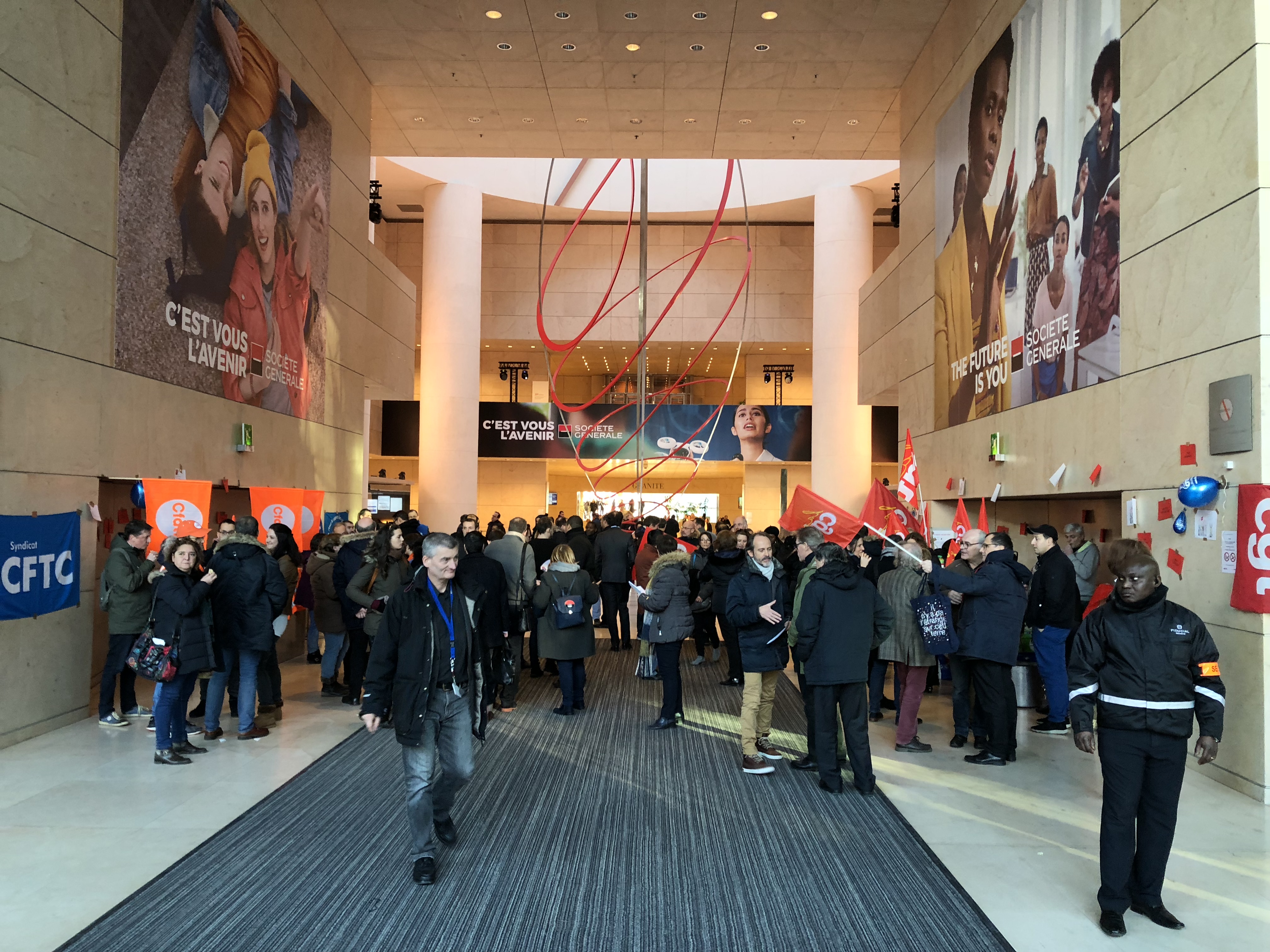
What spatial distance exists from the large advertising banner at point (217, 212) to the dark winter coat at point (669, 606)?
4961mm

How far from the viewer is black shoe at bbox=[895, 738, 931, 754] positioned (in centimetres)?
677

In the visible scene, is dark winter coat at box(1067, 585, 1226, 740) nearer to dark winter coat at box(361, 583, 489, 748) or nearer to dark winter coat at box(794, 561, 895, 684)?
dark winter coat at box(794, 561, 895, 684)

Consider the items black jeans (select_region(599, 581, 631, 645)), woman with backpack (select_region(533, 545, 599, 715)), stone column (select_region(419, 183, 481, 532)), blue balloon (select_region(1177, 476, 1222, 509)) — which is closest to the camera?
blue balloon (select_region(1177, 476, 1222, 509))

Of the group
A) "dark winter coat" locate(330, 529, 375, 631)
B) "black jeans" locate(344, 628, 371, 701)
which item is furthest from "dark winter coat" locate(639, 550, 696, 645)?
"black jeans" locate(344, 628, 371, 701)

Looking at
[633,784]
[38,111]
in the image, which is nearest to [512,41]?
[38,111]

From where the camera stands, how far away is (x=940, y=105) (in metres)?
12.1

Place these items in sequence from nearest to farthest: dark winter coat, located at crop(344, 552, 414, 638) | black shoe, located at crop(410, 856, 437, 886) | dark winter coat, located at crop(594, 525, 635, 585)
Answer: black shoe, located at crop(410, 856, 437, 886) < dark winter coat, located at crop(344, 552, 414, 638) < dark winter coat, located at crop(594, 525, 635, 585)

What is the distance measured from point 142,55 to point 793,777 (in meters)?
8.05

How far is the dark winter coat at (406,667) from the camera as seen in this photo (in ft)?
13.9

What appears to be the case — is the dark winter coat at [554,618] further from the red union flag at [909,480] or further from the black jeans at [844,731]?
the red union flag at [909,480]

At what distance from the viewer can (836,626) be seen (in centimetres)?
570

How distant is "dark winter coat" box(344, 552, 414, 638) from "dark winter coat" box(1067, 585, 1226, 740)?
5560 millimetres

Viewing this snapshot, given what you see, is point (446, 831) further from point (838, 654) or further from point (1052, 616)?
point (1052, 616)

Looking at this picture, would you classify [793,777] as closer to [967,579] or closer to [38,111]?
[967,579]
